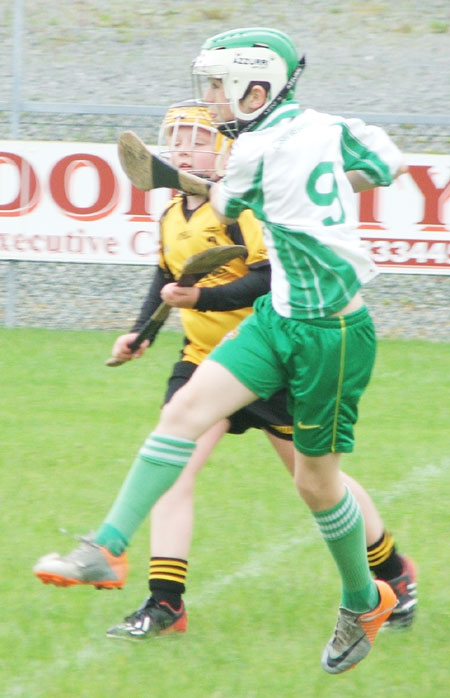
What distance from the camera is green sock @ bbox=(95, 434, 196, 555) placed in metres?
3.47

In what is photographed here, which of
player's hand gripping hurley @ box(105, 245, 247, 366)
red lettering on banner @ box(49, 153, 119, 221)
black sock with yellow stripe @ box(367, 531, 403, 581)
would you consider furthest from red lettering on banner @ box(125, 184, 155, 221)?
black sock with yellow stripe @ box(367, 531, 403, 581)

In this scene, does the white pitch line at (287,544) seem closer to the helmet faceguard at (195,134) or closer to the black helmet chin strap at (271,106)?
the helmet faceguard at (195,134)

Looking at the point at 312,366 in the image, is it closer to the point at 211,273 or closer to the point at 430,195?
the point at 211,273

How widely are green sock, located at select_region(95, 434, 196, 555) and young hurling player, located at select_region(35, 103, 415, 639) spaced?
582mm

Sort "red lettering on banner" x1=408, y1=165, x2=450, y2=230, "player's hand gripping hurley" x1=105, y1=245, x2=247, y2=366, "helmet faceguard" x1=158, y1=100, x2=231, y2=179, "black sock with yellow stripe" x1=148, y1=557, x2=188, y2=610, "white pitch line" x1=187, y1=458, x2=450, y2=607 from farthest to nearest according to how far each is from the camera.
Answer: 1. "red lettering on banner" x1=408, y1=165, x2=450, y2=230
2. "white pitch line" x1=187, y1=458, x2=450, y2=607
3. "helmet faceguard" x1=158, y1=100, x2=231, y2=179
4. "black sock with yellow stripe" x1=148, y1=557, x2=188, y2=610
5. "player's hand gripping hurley" x1=105, y1=245, x2=247, y2=366

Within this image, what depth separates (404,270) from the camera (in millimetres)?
9406

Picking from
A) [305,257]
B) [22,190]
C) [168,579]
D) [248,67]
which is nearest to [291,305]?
[305,257]

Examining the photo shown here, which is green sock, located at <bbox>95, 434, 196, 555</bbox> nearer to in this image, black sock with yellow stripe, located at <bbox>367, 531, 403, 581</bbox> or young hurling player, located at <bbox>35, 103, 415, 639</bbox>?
young hurling player, located at <bbox>35, 103, 415, 639</bbox>

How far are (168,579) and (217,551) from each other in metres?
0.83

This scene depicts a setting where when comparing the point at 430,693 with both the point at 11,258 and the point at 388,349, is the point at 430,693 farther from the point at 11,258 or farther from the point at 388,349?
the point at 11,258

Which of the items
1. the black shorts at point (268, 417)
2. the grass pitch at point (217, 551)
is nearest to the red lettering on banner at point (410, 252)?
Result: the grass pitch at point (217, 551)

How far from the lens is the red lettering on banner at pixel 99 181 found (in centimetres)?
936

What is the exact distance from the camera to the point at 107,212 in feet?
30.8

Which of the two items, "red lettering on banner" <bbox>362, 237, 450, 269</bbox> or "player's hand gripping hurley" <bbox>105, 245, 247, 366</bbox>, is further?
"red lettering on banner" <bbox>362, 237, 450, 269</bbox>
